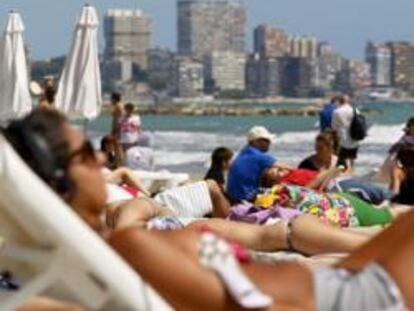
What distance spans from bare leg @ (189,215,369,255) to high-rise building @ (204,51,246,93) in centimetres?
11766

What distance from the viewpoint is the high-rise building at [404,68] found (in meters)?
123

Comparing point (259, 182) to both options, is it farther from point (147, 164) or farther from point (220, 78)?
point (220, 78)

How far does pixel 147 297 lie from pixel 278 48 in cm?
12960

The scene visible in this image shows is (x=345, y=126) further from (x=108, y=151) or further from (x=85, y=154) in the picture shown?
(x=85, y=154)

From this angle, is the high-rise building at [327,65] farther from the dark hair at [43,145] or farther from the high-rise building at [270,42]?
the dark hair at [43,145]

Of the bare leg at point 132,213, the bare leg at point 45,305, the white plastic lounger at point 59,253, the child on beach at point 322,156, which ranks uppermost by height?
the white plastic lounger at point 59,253

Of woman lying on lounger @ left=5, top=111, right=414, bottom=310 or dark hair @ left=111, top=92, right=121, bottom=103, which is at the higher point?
woman lying on lounger @ left=5, top=111, right=414, bottom=310

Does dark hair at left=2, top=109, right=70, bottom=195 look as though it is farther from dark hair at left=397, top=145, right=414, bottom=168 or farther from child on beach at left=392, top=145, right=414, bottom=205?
dark hair at left=397, top=145, right=414, bottom=168

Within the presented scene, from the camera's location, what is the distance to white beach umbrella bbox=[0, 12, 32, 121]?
1600 centimetres

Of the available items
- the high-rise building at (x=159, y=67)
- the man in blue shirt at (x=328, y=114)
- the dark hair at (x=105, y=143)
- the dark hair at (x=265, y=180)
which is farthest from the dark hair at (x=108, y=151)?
the high-rise building at (x=159, y=67)

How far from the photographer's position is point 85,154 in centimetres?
312

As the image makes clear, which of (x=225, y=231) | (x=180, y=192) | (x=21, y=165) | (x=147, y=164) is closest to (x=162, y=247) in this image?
(x=21, y=165)

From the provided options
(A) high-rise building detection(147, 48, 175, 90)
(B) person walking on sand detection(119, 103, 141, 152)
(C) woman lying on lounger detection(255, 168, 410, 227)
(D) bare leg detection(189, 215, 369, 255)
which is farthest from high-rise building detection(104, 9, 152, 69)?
(D) bare leg detection(189, 215, 369, 255)

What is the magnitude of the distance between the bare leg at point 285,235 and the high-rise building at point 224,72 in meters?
118
